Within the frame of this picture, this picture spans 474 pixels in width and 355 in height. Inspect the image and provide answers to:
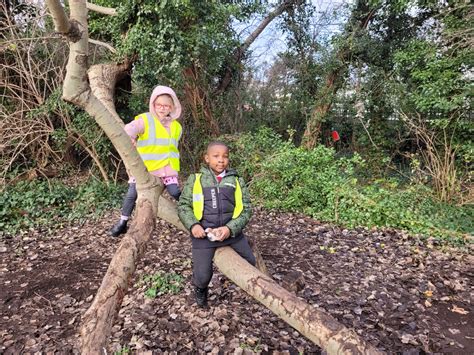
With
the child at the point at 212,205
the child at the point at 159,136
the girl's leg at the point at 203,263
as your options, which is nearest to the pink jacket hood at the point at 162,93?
the child at the point at 159,136

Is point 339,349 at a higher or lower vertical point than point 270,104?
lower

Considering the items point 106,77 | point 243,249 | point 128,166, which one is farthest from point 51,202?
point 243,249

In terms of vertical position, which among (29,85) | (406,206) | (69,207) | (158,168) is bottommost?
(69,207)

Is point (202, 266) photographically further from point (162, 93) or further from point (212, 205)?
point (162, 93)

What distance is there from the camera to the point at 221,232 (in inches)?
95.0

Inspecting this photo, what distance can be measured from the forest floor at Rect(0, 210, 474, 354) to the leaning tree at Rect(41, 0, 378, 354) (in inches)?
28.0

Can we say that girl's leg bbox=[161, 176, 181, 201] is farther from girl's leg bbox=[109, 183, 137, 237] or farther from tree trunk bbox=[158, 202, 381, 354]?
tree trunk bbox=[158, 202, 381, 354]

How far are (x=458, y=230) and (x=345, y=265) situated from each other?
7.12 feet

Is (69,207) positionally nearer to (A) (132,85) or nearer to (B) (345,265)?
(A) (132,85)

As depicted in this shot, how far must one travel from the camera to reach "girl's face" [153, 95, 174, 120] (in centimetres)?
313

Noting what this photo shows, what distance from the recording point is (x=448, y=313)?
3070mm

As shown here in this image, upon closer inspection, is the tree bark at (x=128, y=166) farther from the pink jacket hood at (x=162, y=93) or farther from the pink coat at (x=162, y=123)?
the pink jacket hood at (x=162, y=93)

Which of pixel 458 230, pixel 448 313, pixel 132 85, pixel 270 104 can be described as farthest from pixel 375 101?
pixel 448 313

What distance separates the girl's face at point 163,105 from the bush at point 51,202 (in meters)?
3.00
